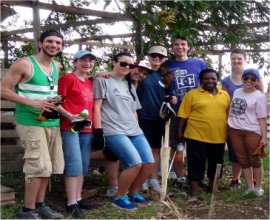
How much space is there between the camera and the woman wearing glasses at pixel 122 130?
4.28 metres

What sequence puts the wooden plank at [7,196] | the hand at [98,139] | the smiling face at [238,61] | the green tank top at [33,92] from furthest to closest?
the smiling face at [238,61] → the wooden plank at [7,196] → the hand at [98,139] → the green tank top at [33,92]

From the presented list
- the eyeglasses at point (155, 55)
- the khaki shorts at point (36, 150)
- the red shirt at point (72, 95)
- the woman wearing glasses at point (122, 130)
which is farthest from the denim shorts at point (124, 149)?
the eyeglasses at point (155, 55)

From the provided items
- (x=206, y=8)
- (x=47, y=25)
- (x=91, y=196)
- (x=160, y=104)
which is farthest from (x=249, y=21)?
(x=91, y=196)

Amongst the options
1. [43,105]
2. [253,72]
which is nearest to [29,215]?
[43,105]

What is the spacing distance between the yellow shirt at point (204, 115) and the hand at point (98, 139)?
1.21m

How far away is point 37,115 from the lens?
3.75 meters

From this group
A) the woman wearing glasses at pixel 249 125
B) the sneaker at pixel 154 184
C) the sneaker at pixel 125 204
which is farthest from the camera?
the sneaker at pixel 154 184

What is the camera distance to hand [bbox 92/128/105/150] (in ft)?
13.5

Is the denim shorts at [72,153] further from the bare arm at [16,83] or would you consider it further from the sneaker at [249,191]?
the sneaker at [249,191]

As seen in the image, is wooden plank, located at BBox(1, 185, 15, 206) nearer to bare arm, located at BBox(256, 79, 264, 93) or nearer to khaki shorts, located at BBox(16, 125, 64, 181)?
khaki shorts, located at BBox(16, 125, 64, 181)

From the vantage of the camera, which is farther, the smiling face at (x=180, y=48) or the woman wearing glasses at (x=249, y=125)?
the smiling face at (x=180, y=48)

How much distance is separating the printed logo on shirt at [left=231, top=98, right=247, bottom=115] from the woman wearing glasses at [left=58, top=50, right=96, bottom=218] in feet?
5.63

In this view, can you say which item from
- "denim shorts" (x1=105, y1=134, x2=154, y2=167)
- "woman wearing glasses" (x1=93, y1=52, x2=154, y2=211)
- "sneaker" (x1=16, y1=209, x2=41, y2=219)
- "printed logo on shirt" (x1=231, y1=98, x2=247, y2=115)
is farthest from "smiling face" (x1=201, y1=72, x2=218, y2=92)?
"sneaker" (x1=16, y1=209, x2=41, y2=219)

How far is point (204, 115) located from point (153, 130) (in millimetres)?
612
